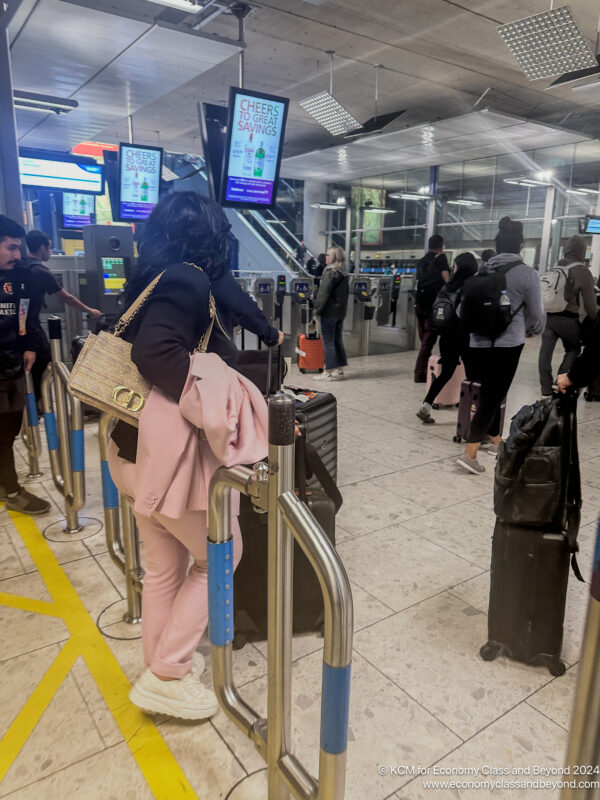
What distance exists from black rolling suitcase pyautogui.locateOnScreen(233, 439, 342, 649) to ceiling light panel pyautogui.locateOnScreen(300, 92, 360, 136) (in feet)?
22.6

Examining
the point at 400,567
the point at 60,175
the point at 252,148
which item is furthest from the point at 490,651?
the point at 60,175

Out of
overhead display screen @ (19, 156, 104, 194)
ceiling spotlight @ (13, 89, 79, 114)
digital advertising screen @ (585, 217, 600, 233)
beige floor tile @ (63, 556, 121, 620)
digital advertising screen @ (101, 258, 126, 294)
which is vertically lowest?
beige floor tile @ (63, 556, 121, 620)

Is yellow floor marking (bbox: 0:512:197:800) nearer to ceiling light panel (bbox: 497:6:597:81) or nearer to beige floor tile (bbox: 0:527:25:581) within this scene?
beige floor tile (bbox: 0:527:25:581)

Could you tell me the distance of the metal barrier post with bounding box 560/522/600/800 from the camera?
2.52ft

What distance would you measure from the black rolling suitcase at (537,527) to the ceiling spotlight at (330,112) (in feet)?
22.4

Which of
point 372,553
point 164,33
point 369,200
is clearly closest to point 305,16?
point 164,33

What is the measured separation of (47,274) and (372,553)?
2951 mm

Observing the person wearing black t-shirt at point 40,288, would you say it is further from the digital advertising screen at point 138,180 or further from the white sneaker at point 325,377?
the white sneaker at point 325,377

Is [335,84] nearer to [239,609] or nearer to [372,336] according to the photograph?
[372,336]

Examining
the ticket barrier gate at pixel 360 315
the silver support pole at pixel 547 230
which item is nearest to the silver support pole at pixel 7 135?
the ticket barrier gate at pixel 360 315

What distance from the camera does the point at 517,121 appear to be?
29.4 feet

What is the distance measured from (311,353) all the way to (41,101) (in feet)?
14.3

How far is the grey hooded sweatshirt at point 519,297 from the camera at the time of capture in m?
3.50

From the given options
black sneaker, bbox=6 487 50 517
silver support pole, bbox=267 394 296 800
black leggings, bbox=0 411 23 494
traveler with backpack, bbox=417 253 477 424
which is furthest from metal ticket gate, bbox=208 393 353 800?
traveler with backpack, bbox=417 253 477 424
